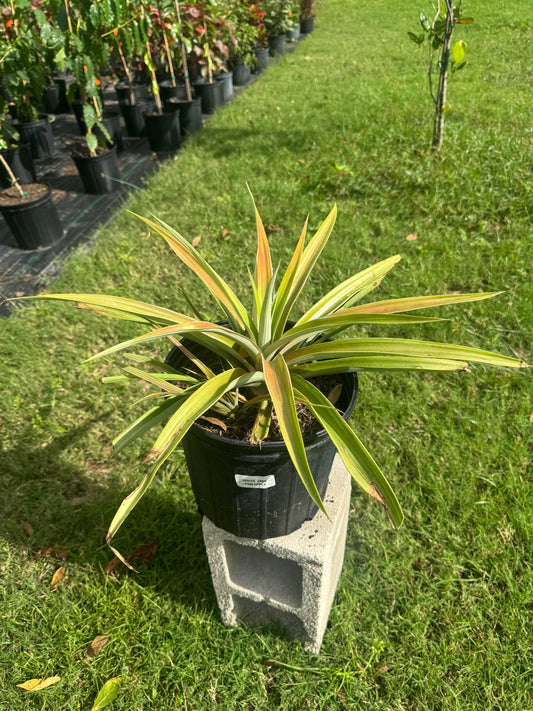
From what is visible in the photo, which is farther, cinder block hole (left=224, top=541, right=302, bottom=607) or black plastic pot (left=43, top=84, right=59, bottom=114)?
black plastic pot (left=43, top=84, right=59, bottom=114)

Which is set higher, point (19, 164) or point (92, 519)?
point (19, 164)

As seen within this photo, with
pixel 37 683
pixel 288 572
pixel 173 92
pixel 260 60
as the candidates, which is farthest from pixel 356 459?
pixel 260 60

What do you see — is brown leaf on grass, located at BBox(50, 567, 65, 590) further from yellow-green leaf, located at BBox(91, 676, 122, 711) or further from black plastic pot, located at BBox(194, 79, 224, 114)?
black plastic pot, located at BBox(194, 79, 224, 114)

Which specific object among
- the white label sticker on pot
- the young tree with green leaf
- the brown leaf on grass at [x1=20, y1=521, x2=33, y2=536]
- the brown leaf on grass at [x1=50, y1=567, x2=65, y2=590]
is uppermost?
the young tree with green leaf

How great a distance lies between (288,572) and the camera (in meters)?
1.54

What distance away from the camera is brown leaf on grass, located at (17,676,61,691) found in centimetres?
139

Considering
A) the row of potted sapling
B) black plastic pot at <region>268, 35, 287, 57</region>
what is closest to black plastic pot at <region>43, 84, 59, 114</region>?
the row of potted sapling

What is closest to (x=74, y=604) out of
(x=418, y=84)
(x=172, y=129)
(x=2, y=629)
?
(x=2, y=629)

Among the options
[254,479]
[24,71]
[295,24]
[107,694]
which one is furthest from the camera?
[295,24]

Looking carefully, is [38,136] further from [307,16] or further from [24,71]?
[307,16]

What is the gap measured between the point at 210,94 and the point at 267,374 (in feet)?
20.8

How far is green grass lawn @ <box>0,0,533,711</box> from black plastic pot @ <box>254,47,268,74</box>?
18.3 feet

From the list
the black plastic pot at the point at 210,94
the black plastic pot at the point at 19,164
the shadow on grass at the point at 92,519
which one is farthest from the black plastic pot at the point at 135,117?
the shadow on grass at the point at 92,519

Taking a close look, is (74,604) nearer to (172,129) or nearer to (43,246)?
(43,246)
